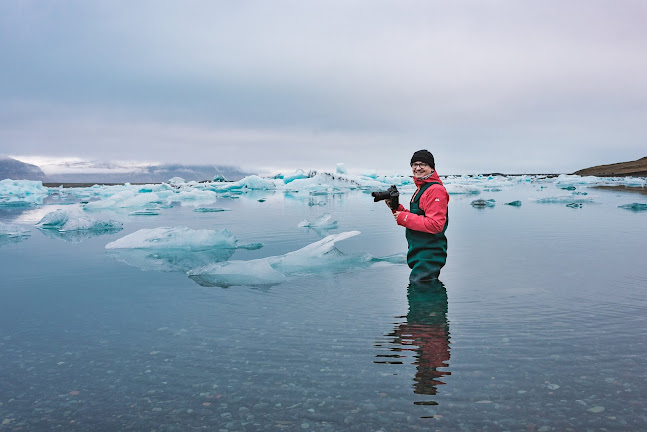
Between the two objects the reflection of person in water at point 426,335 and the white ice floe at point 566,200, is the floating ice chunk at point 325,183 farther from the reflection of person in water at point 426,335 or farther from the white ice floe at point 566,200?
the reflection of person in water at point 426,335

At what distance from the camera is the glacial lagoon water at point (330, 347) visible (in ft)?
9.26

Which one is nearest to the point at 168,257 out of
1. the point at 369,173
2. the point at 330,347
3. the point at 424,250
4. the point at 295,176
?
the point at 424,250

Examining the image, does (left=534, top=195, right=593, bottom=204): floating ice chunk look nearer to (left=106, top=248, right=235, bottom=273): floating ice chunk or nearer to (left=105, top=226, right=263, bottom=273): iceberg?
(left=105, top=226, right=263, bottom=273): iceberg

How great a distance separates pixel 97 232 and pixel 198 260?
5.74m

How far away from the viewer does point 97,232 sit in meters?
12.7

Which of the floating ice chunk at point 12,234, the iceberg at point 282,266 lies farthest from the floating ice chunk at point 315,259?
the floating ice chunk at point 12,234

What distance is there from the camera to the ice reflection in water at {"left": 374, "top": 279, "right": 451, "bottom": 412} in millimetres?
3266

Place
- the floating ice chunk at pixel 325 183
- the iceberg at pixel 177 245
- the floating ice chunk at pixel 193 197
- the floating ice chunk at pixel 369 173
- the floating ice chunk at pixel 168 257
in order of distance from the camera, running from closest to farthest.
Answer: the floating ice chunk at pixel 168 257
the iceberg at pixel 177 245
the floating ice chunk at pixel 193 197
the floating ice chunk at pixel 325 183
the floating ice chunk at pixel 369 173

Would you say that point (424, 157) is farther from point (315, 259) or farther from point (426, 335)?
point (315, 259)

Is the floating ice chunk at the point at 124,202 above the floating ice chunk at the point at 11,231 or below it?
above

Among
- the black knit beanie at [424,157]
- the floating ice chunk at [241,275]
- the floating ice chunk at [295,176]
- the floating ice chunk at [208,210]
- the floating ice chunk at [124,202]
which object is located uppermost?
A: the floating ice chunk at [295,176]

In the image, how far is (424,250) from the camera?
586 centimetres

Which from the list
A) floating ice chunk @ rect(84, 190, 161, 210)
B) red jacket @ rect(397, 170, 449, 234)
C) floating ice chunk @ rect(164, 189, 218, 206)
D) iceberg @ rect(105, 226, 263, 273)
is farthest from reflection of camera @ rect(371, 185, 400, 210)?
floating ice chunk @ rect(164, 189, 218, 206)

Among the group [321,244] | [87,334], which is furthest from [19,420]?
[321,244]
